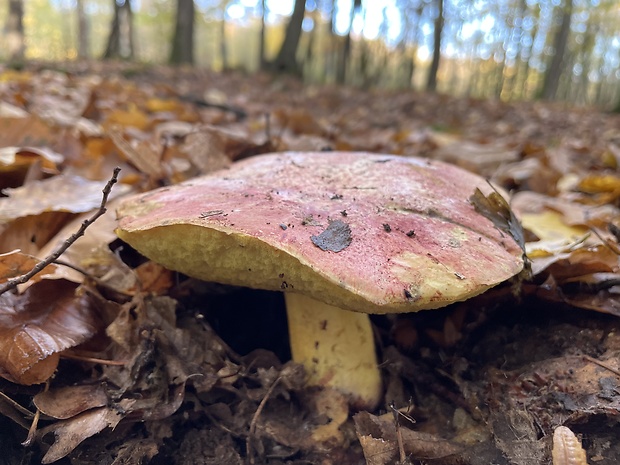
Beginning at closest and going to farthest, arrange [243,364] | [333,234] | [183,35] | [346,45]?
1. [333,234]
2. [243,364]
3. [183,35]
4. [346,45]

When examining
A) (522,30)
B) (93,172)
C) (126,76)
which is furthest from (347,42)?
(522,30)

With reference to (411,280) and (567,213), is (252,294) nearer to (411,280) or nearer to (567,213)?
(411,280)

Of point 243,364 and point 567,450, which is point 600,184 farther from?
point 243,364

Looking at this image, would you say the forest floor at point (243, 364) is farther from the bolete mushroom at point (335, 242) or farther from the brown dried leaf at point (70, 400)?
the bolete mushroom at point (335, 242)

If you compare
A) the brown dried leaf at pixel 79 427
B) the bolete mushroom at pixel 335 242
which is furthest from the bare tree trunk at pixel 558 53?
the brown dried leaf at pixel 79 427

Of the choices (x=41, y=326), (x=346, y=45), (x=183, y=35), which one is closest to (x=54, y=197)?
(x=41, y=326)
